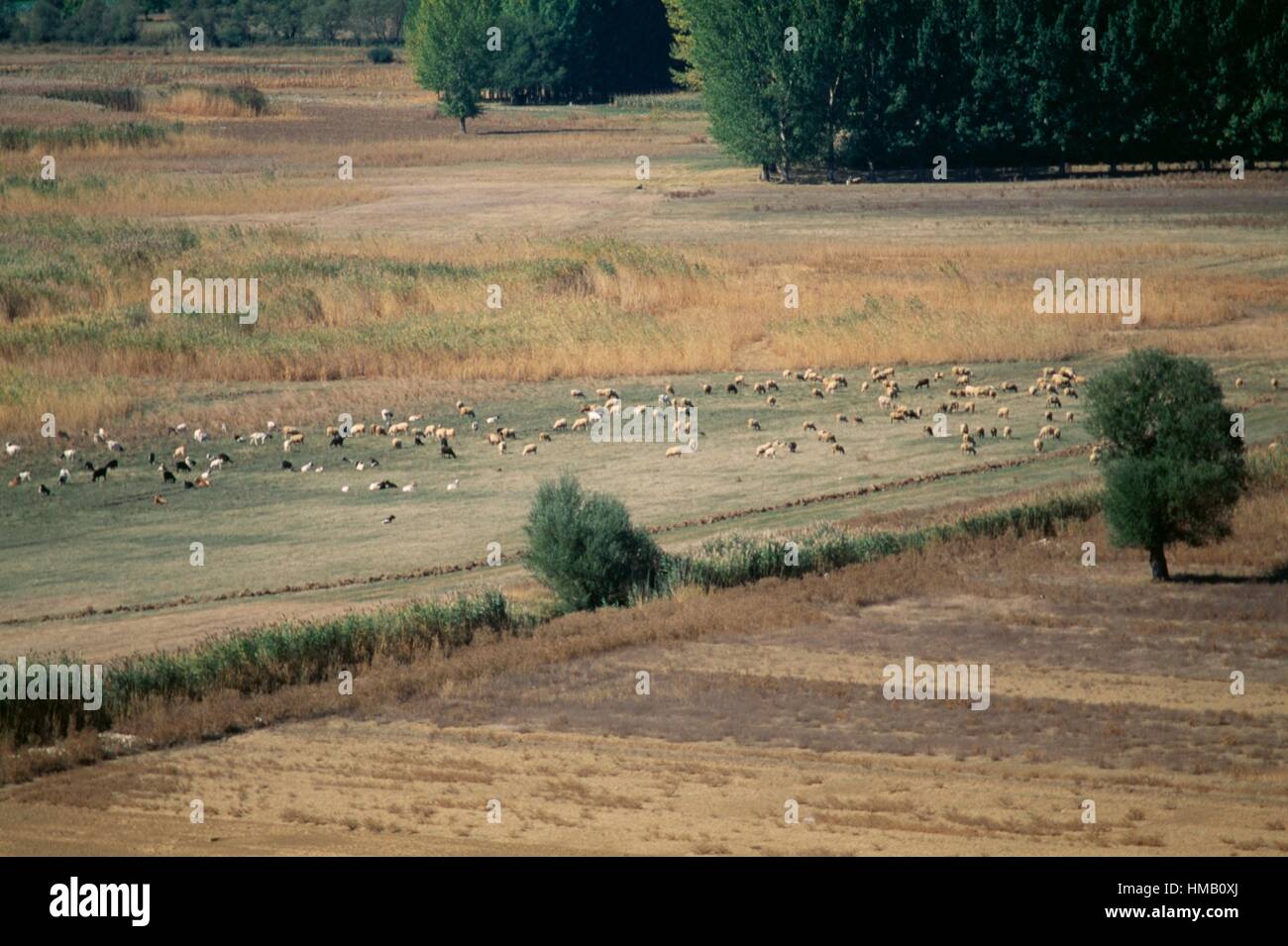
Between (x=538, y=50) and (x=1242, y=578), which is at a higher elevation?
(x=538, y=50)

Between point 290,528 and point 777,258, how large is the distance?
98.4 feet

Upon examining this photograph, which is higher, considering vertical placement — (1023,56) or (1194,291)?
(1023,56)

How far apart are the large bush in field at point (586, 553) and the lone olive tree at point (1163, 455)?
21.7 feet

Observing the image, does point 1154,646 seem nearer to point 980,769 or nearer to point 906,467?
point 980,769

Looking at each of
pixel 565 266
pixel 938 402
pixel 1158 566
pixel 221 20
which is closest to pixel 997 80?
pixel 565 266

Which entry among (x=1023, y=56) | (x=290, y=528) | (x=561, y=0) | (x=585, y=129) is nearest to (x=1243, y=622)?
(x=290, y=528)

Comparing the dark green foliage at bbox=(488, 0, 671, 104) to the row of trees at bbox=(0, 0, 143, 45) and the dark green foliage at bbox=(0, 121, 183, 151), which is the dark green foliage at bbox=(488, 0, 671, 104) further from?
the row of trees at bbox=(0, 0, 143, 45)

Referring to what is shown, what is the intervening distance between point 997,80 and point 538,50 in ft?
173

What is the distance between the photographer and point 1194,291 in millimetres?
48938

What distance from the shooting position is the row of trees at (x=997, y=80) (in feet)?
253

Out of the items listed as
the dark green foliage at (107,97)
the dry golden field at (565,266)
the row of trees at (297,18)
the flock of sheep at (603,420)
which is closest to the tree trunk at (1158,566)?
the flock of sheep at (603,420)

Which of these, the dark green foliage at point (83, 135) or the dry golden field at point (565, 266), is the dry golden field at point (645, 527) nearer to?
the dry golden field at point (565, 266)

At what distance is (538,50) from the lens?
410 feet

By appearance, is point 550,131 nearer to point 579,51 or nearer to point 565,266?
point 579,51
